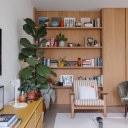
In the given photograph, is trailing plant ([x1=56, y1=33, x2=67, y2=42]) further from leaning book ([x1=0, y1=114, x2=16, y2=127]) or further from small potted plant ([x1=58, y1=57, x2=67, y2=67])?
leaning book ([x1=0, y1=114, x2=16, y2=127])

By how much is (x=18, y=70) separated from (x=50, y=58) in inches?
82.5

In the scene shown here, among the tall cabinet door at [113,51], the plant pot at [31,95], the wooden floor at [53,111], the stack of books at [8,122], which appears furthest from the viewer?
the tall cabinet door at [113,51]

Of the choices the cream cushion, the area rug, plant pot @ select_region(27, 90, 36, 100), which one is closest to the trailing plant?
the cream cushion

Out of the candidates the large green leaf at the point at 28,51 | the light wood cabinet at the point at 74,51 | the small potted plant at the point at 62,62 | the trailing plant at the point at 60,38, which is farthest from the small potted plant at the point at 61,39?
the large green leaf at the point at 28,51

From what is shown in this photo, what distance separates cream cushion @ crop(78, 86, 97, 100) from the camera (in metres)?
4.90

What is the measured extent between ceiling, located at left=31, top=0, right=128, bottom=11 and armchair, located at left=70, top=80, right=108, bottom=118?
200 centimetres

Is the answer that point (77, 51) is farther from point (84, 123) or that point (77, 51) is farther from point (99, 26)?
point (84, 123)

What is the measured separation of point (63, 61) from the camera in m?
5.94

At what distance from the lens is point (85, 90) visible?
4992 millimetres

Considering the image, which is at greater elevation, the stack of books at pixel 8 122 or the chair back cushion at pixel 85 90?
the stack of books at pixel 8 122

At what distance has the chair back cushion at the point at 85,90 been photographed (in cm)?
492

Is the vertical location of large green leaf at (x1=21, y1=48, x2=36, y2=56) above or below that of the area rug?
above

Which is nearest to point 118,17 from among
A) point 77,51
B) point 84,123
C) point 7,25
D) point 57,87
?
point 77,51

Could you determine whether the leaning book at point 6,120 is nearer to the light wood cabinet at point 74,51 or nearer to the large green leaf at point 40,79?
the large green leaf at point 40,79
